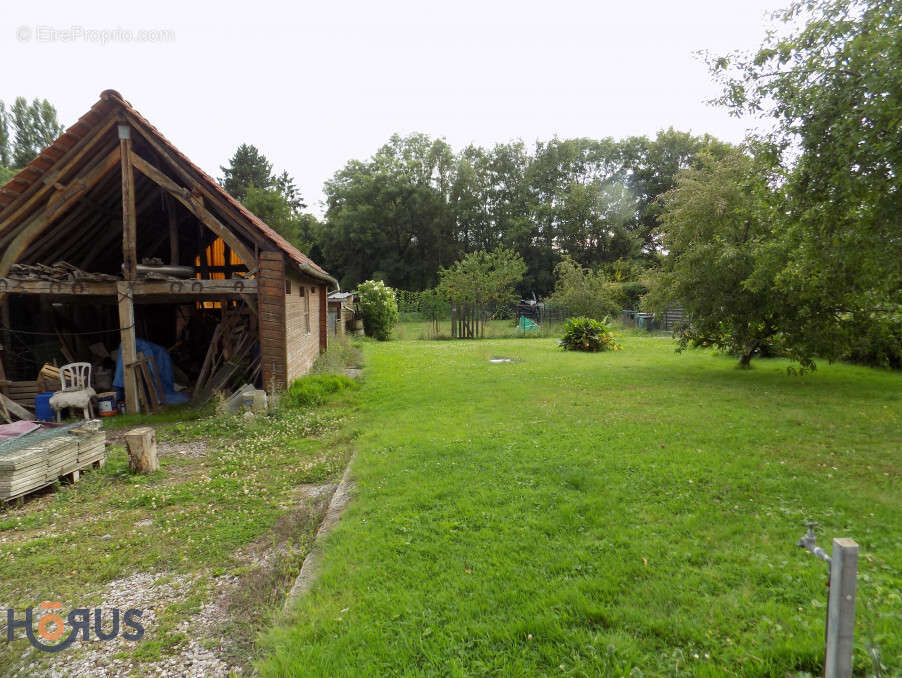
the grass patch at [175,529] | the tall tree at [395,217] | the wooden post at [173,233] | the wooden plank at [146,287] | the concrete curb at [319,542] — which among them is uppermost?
the tall tree at [395,217]

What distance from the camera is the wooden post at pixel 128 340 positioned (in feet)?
29.8

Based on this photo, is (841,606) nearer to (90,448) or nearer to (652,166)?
(90,448)

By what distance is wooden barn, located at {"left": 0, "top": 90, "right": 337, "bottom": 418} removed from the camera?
29.1 ft

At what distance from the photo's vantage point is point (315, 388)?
9.67 metres

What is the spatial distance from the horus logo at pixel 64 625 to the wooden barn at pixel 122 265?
6012 millimetres

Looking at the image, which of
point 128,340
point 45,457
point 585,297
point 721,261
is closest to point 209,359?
point 128,340

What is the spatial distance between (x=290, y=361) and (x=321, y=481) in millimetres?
4714

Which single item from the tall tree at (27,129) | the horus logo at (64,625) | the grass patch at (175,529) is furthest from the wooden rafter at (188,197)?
the tall tree at (27,129)

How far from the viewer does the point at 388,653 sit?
8.75ft

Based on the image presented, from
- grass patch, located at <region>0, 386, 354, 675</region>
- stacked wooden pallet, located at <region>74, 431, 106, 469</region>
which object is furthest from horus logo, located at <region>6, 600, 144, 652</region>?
stacked wooden pallet, located at <region>74, 431, 106, 469</region>

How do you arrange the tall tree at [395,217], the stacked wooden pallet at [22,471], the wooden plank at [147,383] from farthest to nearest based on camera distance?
the tall tree at [395,217]
the wooden plank at [147,383]
the stacked wooden pallet at [22,471]

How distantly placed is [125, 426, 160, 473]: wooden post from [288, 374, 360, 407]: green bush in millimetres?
3163

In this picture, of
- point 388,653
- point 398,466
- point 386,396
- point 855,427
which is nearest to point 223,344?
point 386,396

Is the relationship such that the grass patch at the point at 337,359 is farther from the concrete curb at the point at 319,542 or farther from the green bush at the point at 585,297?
the green bush at the point at 585,297
